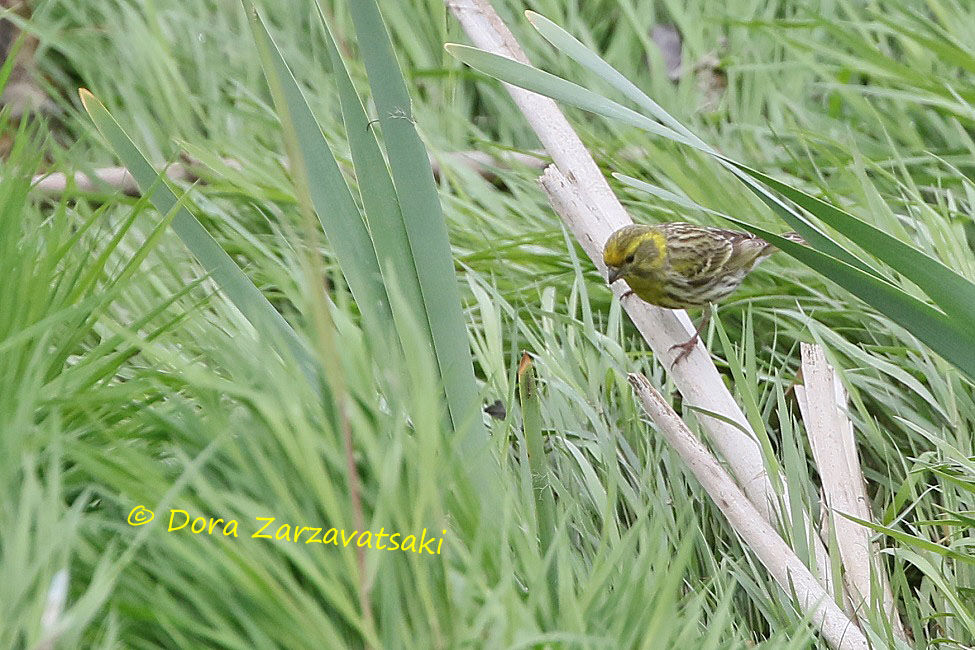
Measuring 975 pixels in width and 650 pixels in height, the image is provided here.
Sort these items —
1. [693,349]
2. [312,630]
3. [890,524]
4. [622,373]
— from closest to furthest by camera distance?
[312,630]
[890,524]
[693,349]
[622,373]

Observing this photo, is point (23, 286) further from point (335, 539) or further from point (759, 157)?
point (759, 157)

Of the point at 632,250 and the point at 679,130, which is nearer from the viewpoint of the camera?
the point at 679,130

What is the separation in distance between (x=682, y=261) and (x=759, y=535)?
0.75 meters

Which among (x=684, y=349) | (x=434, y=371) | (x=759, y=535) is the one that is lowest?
(x=759, y=535)

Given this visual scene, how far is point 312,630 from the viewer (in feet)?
2.83

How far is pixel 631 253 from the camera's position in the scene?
76.0 inches

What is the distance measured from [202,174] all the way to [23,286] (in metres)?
1.32

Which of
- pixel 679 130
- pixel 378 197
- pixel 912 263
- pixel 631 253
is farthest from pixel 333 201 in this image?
pixel 631 253

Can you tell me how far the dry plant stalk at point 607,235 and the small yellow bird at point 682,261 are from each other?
0.04 metres

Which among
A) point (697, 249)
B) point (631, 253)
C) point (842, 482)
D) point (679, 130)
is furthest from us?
point (697, 249)

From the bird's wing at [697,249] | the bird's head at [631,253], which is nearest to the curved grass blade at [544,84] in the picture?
the bird's head at [631,253]

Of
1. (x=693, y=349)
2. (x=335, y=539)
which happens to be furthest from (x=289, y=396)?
(x=693, y=349)

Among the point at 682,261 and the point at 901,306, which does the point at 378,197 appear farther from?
the point at 682,261

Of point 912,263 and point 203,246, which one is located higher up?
point 203,246
